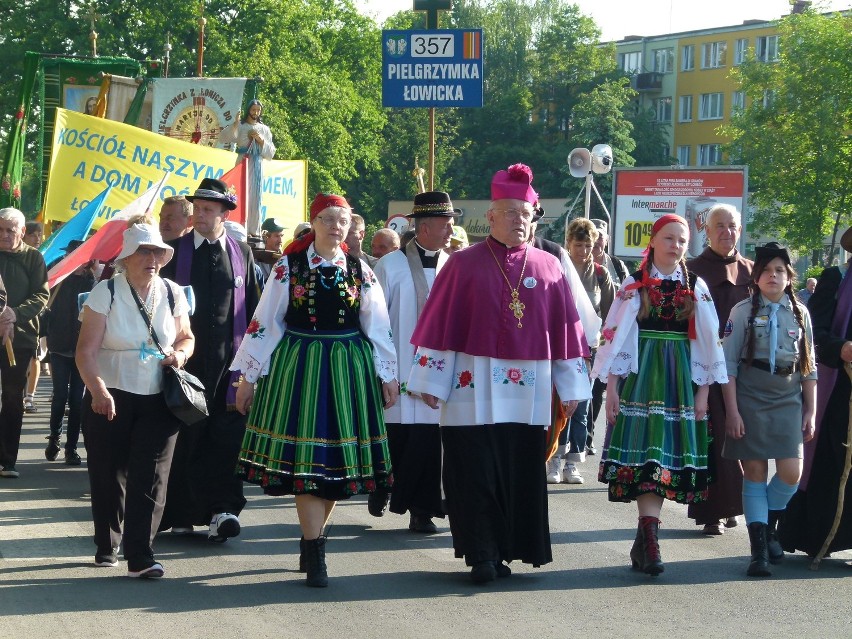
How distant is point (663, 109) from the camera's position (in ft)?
300

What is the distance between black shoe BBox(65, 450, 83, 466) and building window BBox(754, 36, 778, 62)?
78.1m

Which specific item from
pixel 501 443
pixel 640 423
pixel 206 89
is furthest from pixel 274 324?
pixel 206 89

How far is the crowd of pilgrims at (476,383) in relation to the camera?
7105 millimetres

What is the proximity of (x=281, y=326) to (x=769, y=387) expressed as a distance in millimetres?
2719

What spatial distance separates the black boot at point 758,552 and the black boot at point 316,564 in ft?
7.40

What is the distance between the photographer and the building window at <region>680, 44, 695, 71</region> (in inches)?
3514

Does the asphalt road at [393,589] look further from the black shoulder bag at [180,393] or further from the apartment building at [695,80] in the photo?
the apartment building at [695,80]

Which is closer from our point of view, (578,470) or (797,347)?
(797,347)

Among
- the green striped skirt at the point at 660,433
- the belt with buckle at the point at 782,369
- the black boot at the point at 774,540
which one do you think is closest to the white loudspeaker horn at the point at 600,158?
the black boot at the point at 774,540

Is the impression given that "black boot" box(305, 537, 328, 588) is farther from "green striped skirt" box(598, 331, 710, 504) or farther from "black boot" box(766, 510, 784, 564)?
"black boot" box(766, 510, 784, 564)

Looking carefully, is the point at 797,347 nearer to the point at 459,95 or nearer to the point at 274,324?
the point at 274,324

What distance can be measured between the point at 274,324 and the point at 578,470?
17.0ft

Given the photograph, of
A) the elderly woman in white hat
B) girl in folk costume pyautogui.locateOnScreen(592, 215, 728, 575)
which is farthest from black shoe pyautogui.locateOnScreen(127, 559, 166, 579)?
girl in folk costume pyautogui.locateOnScreen(592, 215, 728, 575)

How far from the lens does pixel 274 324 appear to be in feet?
23.4
